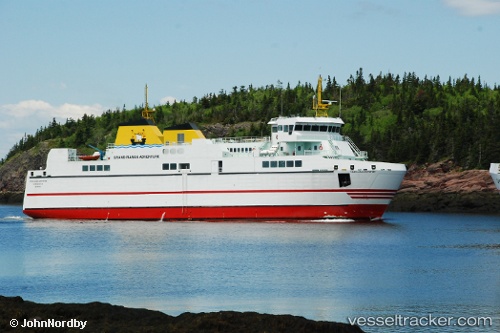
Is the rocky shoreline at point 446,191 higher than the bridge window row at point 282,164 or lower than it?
lower

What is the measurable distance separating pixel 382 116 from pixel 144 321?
88.9 m

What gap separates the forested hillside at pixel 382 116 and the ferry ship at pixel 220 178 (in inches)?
1112

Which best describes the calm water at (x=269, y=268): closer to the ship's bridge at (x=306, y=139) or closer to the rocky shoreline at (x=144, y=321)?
the rocky shoreline at (x=144, y=321)

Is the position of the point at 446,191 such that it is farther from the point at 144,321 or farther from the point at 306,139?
the point at 144,321

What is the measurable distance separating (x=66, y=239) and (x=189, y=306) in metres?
21.1

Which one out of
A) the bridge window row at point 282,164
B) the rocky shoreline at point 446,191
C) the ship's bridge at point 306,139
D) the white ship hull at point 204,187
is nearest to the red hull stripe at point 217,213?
the white ship hull at point 204,187

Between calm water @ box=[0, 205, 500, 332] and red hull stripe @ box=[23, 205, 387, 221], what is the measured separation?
5.53 ft

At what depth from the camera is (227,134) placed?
106m

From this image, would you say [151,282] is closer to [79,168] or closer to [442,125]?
[79,168]

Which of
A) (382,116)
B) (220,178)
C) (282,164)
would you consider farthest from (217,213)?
(382,116)

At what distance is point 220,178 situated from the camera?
175 ft

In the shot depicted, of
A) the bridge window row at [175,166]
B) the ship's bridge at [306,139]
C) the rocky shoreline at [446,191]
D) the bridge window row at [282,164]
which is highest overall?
the ship's bridge at [306,139]

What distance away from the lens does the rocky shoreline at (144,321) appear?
17.0 meters

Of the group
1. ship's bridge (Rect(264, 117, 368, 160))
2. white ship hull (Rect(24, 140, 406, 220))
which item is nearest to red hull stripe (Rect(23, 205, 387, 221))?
white ship hull (Rect(24, 140, 406, 220))
